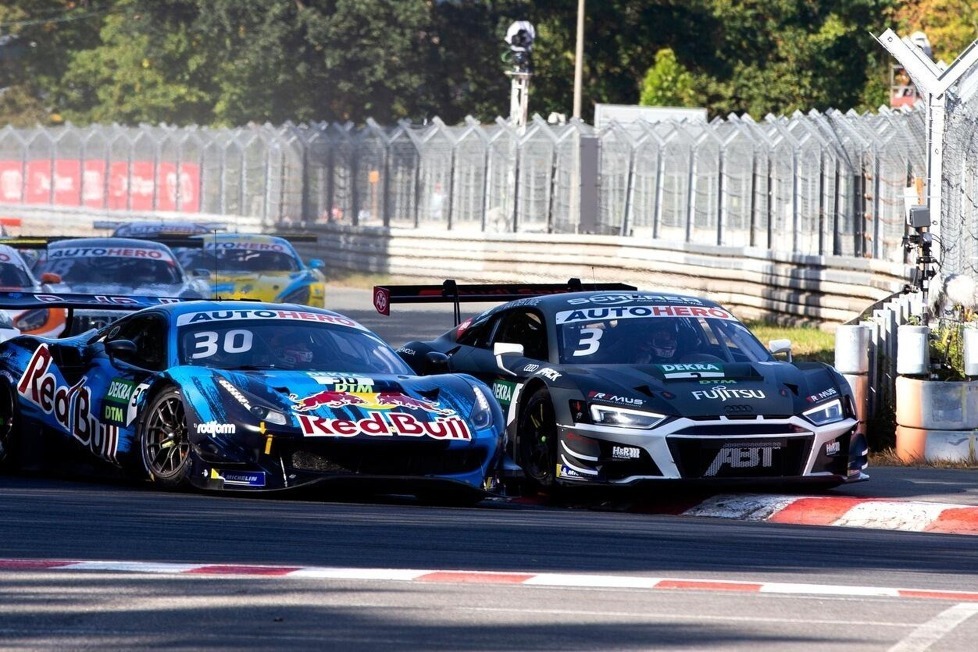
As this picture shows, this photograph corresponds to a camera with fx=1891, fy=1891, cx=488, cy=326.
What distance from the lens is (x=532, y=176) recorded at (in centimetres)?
3478

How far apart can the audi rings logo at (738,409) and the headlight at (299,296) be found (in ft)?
41.1

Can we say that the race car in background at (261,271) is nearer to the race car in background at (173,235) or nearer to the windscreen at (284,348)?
the race car in background at (173,235)

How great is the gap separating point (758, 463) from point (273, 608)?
4812 millimetres

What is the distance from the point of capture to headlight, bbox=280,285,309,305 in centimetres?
2246

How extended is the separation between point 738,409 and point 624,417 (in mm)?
630

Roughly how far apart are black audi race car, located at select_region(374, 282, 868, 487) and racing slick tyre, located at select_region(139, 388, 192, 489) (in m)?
1.64

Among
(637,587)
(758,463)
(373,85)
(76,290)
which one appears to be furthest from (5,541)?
(373,85)

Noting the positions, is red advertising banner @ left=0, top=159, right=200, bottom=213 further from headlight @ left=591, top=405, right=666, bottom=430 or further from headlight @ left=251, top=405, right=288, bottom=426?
headlight @ left=251, top=405, right=288, bottom=426

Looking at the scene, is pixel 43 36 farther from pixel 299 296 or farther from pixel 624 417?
pixel 624 417

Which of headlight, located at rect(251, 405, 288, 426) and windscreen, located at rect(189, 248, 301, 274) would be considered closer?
headlight, located at rect(251, 405, 288, 426)

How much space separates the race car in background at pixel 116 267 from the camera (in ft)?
63.3

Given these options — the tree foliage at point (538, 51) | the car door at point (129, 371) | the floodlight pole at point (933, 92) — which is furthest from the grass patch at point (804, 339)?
the tree foliage at point (538, 51)

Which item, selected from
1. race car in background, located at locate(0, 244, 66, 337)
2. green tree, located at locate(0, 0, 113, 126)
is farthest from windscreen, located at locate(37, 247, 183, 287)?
green tree, located at locate(0, 0, 113, 126)

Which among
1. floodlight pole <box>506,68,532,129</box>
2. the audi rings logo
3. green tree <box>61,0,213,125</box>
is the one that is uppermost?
green tree <box>61,0,213,125</box>
